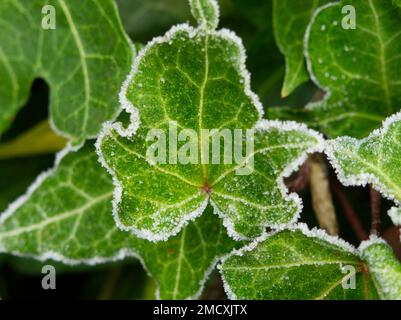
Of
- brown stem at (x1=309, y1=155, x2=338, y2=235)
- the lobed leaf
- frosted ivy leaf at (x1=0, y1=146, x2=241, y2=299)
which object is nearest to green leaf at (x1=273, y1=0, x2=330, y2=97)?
the lobed leaf

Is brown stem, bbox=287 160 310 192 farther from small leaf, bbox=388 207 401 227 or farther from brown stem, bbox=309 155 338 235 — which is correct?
small leaf, bbox=388 207 401 227

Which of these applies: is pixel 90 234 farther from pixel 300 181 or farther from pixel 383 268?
pixel 383 268

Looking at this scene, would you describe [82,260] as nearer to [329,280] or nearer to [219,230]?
[219,230]

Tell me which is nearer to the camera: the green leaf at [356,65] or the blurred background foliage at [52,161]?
the green leaf at [356,65]

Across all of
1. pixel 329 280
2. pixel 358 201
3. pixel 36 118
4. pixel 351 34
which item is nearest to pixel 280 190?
pixel 329 280

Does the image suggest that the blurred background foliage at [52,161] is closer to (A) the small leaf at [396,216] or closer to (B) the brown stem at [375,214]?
(B) the brown stem at [375,214]

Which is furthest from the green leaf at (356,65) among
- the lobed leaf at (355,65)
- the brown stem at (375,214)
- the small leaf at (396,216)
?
the small leaf at (396,216)
